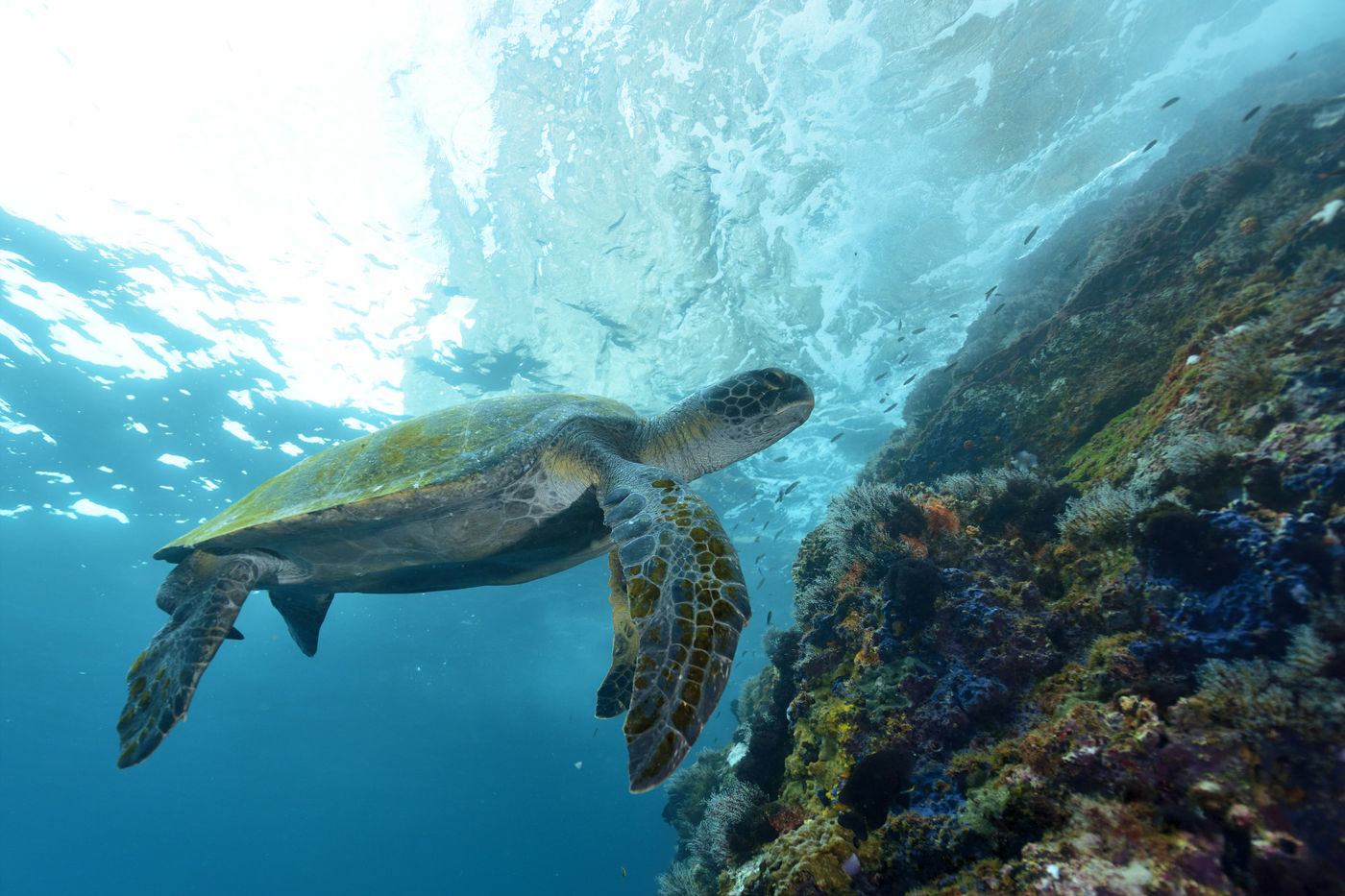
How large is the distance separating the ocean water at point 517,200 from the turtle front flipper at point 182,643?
27.9 feet

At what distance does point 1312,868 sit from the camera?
1226 millimetres

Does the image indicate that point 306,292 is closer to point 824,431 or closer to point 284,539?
point 284,539

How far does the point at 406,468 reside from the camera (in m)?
3.40

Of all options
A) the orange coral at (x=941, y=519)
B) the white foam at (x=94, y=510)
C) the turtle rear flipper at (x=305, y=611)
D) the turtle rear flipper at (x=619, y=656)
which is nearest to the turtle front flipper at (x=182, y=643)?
the turtle rear flipper at (x=305, y=611)

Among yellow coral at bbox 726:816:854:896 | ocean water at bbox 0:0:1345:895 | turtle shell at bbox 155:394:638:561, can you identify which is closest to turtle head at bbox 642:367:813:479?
turtle shell at bbox 155:394:638:561

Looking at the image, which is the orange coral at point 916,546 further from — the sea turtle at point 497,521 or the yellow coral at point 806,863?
the yellow coral at point 806,863

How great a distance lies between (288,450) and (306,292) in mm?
7237

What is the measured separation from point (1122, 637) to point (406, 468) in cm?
445

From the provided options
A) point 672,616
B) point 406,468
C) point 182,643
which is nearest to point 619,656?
point 672,616

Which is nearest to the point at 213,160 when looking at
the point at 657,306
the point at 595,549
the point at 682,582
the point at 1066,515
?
the point at 657,306

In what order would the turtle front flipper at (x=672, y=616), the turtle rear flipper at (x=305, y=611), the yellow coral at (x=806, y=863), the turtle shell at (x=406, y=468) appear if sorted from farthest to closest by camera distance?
1. the turtle rear flipper at (x=305, y=611)
2. the turtle shell at (x=406, y=468)
3. the yellow coral at (x=806, y=863)
4. the turtle front flipper at (x=672, y=616)

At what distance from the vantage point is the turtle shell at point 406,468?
10.4 feet

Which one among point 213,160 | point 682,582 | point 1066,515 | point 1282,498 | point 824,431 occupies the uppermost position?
point 213,160

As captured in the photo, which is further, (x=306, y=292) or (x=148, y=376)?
(x=148, y=376)
